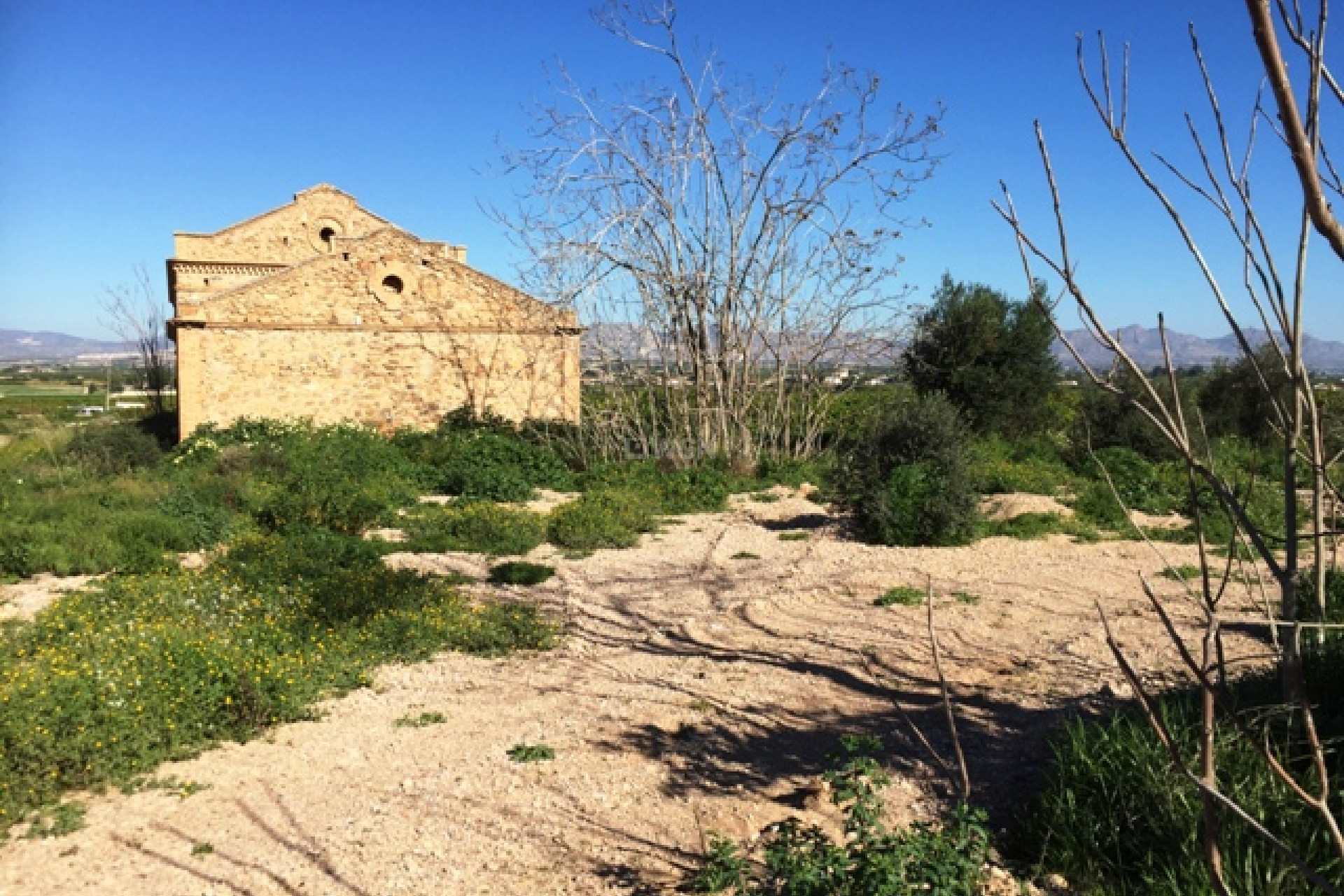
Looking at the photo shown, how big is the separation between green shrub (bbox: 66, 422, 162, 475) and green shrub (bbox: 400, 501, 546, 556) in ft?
18.9

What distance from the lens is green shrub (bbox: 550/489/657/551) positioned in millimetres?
9922

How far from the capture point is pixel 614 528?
10.3m

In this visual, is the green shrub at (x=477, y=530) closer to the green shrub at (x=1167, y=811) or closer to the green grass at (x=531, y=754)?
the green grass at (x=531, y=754)

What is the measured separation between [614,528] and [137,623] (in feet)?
16.9

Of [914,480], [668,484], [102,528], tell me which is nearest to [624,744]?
[914,480]

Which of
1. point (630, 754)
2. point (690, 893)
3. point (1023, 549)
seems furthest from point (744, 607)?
point (690, 893)

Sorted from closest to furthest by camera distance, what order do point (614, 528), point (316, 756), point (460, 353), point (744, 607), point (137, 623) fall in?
point (316, 756) → point (137, 623) → point (744, 607) → point (614, 528) → point (460, 353)

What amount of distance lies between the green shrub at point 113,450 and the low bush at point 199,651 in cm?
709

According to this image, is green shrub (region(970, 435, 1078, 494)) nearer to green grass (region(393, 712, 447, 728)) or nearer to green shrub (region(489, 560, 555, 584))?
green shrub (region(489, 560, 555, 584))

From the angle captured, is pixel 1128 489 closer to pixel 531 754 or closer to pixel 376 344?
pixel 531 754

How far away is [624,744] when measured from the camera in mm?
4809

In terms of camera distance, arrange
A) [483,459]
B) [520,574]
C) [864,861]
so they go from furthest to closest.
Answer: [483,459], [520,574], [864,861]

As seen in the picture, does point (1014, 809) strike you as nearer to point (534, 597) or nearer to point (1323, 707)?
point (1323, 707)

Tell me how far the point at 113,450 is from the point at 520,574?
9.74 m
